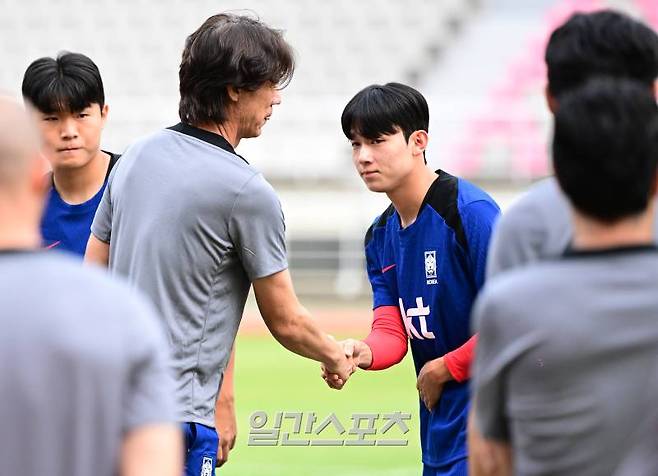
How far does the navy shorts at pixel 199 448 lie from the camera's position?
13.7 ft

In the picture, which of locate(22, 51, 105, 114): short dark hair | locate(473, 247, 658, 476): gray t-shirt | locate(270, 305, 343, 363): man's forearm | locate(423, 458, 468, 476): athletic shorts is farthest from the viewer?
locate(22, 51, 105, 114): short dark hair

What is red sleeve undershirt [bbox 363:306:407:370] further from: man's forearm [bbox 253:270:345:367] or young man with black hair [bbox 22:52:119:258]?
young man with black hair [bbox 22:52:119:258]

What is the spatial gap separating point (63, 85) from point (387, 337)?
176 cm

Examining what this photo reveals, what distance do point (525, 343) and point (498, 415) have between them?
203mm

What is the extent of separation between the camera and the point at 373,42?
78.2 feet

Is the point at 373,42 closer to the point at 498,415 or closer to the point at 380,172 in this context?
the point at 380,172

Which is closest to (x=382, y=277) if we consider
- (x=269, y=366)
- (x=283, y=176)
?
(x=269, y=366)

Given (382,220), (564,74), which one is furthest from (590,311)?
(382,220)

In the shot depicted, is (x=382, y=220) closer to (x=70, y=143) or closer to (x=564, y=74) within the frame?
(x=70, y=143)

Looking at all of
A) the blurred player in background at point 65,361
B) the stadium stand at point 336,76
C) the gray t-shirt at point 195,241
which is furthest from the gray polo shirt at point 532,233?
the stadium stand at point 336,76

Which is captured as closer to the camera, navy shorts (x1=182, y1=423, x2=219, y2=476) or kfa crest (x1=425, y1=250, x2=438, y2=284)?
navy shorts (x1=182, y1=423, x2=219, y2=476)

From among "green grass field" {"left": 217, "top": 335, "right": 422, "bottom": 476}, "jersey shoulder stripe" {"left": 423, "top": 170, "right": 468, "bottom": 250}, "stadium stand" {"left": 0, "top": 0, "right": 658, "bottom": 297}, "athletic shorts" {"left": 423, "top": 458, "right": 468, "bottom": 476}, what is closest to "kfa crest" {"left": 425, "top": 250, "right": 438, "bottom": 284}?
"jersey shoulder stripe" {"left": 423, "top": 170, "right": 468, "bottom": 250}

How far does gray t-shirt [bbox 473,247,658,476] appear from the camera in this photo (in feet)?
8.05

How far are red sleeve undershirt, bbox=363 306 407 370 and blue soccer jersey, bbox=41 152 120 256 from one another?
1260 mm
